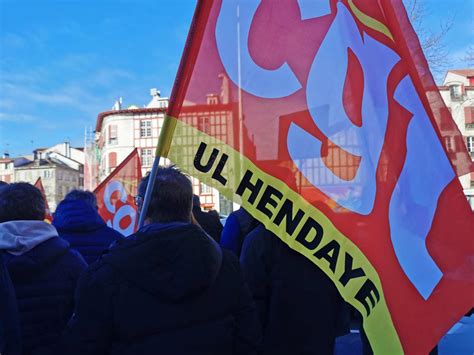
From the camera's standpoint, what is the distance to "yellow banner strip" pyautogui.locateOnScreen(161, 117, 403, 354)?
2150mm

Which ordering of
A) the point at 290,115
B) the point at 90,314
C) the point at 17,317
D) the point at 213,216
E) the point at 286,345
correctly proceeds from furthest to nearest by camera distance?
the point at 213,216 < the point at 286,345 < the point at 290,115 < the point at 17,317 < the point at 90,314

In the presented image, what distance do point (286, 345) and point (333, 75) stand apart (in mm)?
1344

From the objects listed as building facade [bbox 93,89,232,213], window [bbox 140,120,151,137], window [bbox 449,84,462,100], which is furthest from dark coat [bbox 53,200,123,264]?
window [bbox 140,120,151,137]

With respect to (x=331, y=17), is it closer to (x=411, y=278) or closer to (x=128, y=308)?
(x=411, y=278)

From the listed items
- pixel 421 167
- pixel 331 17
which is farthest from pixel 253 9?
pixel 421 167

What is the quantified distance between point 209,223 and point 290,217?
265 cm

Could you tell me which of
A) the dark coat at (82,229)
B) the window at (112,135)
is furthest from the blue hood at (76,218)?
the window at (112,135)

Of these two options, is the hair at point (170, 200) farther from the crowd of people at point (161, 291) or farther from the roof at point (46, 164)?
the roof at point (46, 164)

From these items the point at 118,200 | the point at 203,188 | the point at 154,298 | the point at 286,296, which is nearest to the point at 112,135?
the point at 118,200

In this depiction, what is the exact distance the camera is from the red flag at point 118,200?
281 inches

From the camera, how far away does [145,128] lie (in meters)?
53.2

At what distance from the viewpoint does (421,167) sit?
2.31m

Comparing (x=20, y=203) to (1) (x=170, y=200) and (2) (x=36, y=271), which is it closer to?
(2) (x=36, y=271)

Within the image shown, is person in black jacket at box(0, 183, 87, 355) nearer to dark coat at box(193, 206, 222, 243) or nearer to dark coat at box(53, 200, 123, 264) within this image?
dark coat at box(53, 200, 123, 264)
